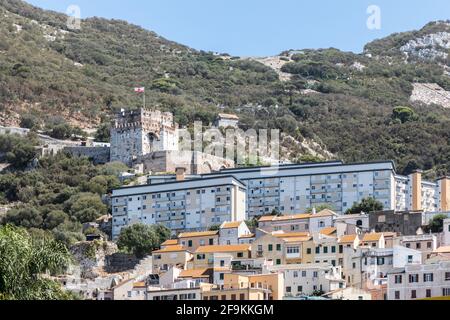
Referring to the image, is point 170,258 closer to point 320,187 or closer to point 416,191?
point 320,187

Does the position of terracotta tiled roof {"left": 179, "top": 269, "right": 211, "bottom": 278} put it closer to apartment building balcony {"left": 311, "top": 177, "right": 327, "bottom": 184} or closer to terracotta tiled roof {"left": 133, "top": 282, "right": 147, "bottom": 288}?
terracotta tiled roof {"left": 133, "top": 282, "right": 147, "bottom": 288}

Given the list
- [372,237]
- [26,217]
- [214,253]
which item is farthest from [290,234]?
[26,217]

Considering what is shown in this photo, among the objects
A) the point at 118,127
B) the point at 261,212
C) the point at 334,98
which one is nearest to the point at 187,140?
the point at 118,127

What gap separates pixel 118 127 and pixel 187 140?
27.4ft

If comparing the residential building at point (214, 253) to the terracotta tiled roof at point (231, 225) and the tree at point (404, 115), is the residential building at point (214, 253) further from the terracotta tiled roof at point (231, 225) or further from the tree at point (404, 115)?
the tree at point (404, 115)

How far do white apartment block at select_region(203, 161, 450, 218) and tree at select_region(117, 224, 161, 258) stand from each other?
39.1 feet

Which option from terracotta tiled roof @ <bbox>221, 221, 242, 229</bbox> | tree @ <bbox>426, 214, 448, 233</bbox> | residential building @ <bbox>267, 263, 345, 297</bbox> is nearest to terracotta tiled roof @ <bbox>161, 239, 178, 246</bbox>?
terracotta tiled roof @ <bbox>221, 221, 242, 229</bbox>

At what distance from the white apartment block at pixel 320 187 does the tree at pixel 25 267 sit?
57.9m

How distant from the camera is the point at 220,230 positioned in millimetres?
70375

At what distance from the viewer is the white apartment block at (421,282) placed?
48.7 m

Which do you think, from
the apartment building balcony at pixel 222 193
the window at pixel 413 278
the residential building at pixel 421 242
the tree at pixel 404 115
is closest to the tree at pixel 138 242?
the apartment building balcony at pixel 222 193

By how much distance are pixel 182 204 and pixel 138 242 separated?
940 centimetres
